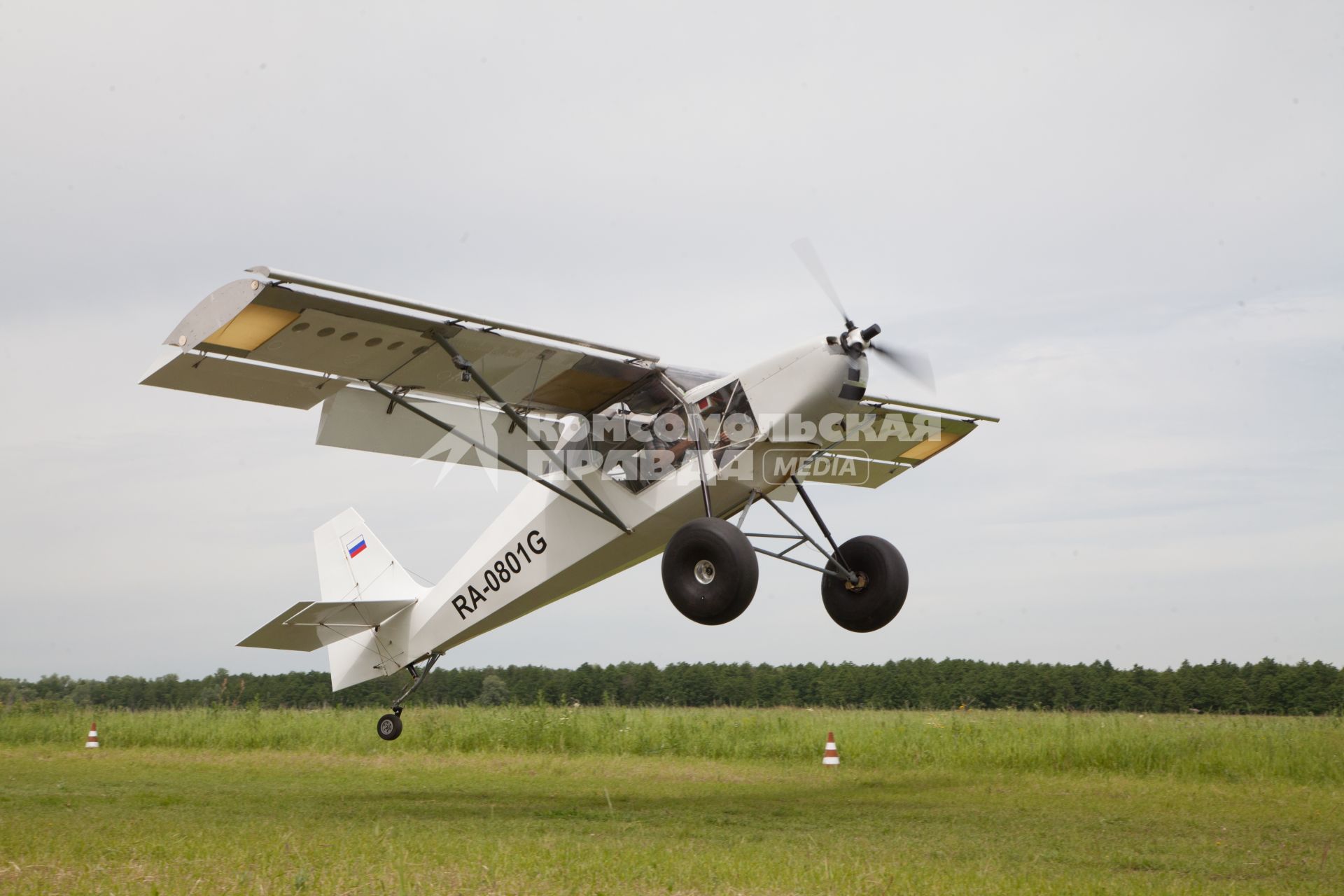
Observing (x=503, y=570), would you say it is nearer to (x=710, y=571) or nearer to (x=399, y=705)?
(x=399, y=705)

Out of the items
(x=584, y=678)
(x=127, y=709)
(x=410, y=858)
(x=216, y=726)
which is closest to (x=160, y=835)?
(x=410, y=858)

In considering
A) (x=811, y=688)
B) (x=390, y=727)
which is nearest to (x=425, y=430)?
(x=390, y=727)

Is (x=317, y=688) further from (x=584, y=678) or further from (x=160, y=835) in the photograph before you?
(x=160, y=835)

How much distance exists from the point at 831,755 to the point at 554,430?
6.53 metres

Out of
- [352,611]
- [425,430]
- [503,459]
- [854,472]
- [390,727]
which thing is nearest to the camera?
[503,459]

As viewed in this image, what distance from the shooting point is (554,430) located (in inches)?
477

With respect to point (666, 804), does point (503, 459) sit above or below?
above

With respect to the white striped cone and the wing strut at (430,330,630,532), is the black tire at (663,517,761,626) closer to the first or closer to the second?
the wing strut at (430,330,630,532)

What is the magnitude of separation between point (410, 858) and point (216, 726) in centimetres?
1421

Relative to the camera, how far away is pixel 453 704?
24266 mm

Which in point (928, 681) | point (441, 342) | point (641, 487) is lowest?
point (928, 681)

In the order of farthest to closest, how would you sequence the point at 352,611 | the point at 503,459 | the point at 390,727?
1. the point at 352,611
2. the point at 390,727
3. the point at 503,459

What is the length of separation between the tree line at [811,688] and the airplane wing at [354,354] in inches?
464

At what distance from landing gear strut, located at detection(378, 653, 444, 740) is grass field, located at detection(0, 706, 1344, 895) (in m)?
0.71
